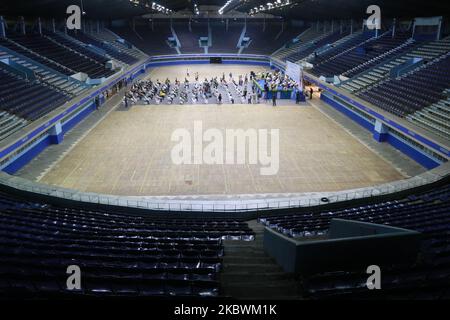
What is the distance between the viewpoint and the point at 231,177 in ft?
56.3

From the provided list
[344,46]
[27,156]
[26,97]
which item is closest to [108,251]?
[27,156]

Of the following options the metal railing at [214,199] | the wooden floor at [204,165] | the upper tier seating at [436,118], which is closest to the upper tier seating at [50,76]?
the wooden floor at [204,165]

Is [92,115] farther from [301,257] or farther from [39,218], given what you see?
[301,257]

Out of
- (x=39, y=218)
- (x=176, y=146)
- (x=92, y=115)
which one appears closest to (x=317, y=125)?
(x=176, y=146)

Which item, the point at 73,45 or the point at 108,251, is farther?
the point at 73,45

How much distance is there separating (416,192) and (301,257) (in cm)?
1014

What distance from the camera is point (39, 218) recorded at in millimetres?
10773

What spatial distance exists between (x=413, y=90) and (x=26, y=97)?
1019 inches

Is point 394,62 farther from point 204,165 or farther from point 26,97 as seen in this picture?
point 26,97

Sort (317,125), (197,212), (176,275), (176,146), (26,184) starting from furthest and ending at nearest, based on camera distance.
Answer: (317,125) < (176,146) < (26,184) < (197,212) < (176,275)

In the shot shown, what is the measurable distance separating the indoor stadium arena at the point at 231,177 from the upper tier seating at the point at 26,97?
0.15 m

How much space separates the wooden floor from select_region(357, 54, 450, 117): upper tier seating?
340 centimetres
